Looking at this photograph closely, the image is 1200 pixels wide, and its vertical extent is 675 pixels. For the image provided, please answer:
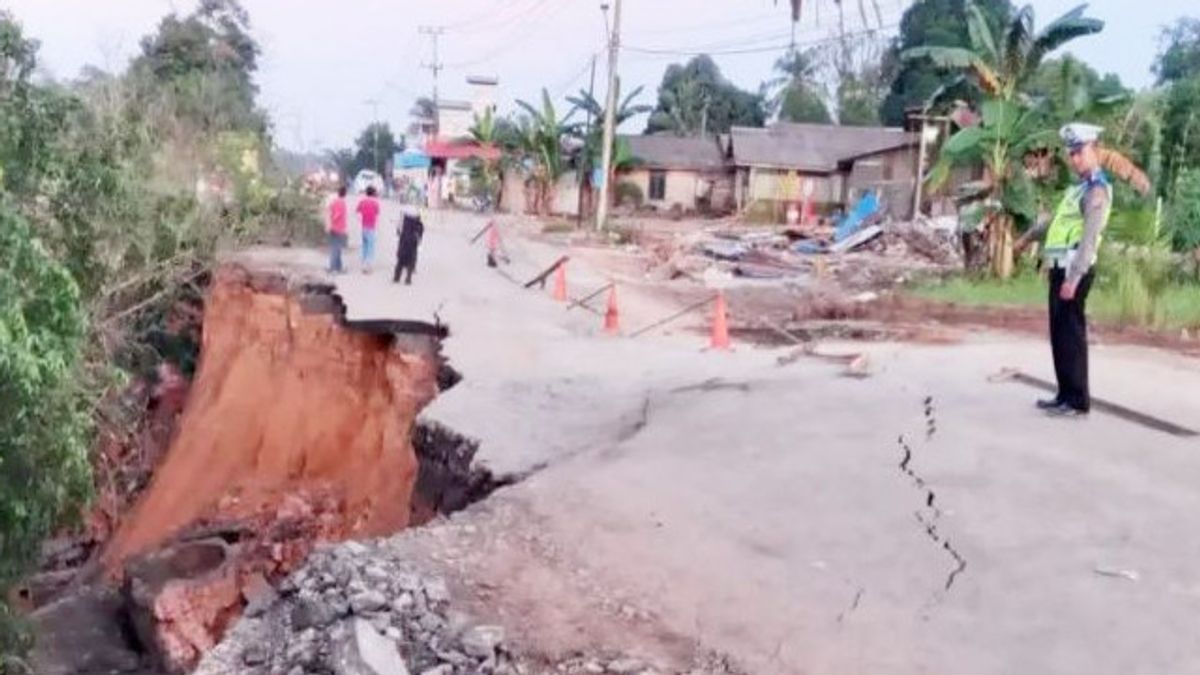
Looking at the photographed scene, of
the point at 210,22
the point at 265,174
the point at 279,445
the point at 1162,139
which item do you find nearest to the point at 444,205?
the point at 210,22

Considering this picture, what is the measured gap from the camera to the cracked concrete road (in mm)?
4566

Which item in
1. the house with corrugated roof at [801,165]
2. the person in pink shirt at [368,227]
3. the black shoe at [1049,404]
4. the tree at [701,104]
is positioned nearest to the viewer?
the black shoe at [1049,404]

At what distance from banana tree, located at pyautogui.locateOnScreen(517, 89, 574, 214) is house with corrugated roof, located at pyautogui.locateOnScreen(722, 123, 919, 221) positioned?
6.96 metres

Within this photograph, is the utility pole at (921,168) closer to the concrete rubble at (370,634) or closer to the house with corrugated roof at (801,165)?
the house with corrugated roof at (801,165)

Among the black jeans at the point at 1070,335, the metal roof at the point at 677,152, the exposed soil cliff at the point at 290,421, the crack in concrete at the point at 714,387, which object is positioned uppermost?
the metal roof at the point at 677,152

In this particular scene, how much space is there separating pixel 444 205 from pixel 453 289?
38331 mm

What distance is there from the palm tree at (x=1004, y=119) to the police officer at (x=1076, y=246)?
12.4 meters

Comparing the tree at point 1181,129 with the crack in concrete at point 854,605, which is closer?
the crack in concrete at point 854,605

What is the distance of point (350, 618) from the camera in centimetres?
478

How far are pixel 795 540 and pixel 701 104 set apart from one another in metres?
64.7

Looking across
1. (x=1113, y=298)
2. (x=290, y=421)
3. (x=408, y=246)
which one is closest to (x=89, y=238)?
(x=290, y=421)

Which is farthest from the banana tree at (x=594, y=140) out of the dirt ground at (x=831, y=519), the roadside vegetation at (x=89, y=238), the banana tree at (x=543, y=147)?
the dirt ground at (x=831, y=519)

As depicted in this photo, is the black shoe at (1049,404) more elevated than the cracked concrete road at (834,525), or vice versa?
the black shoe at (1049,404)

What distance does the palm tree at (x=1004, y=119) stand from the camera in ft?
63.7
